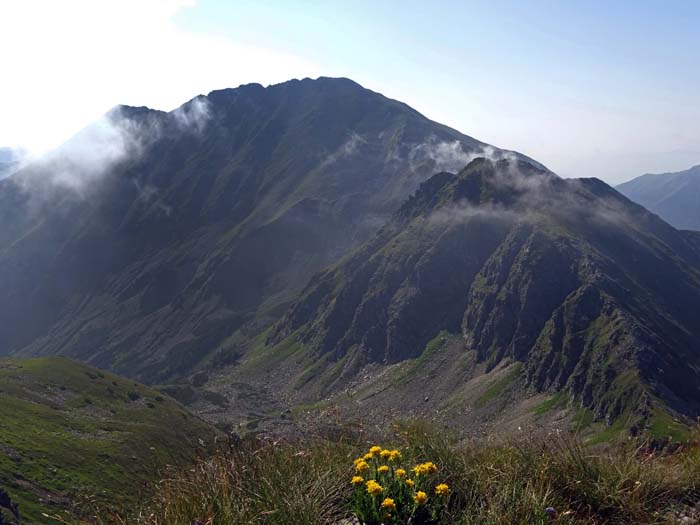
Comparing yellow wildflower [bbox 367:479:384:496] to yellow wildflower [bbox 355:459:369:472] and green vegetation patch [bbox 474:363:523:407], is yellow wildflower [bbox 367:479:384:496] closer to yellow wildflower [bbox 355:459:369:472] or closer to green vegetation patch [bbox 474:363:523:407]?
yellow wildflower [bbox 355:459:369:472]

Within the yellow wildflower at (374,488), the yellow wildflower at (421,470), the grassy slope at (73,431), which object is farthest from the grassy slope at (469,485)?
the grassy slope at (73,431)

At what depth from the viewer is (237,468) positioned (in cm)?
1051

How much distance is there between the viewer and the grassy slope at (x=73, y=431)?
55622 millimetres

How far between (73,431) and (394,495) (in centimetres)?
9054

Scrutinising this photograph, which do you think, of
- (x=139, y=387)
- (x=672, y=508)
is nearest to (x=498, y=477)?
(x=672, y=508)

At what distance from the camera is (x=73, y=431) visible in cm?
8700

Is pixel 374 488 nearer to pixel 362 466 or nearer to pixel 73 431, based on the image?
pixel 362 466

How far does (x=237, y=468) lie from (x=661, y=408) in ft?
512

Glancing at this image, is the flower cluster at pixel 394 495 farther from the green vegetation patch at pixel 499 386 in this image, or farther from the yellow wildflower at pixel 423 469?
the green vegetation patch at pixel 499 386

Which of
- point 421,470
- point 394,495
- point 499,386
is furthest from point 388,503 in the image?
point 499,386

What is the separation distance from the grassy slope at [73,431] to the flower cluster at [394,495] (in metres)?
3.81

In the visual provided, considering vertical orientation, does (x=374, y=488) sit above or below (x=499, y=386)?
above

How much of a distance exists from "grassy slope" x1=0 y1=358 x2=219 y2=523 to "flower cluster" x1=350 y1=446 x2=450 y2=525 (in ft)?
12.5

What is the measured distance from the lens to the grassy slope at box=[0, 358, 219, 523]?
5562cm
